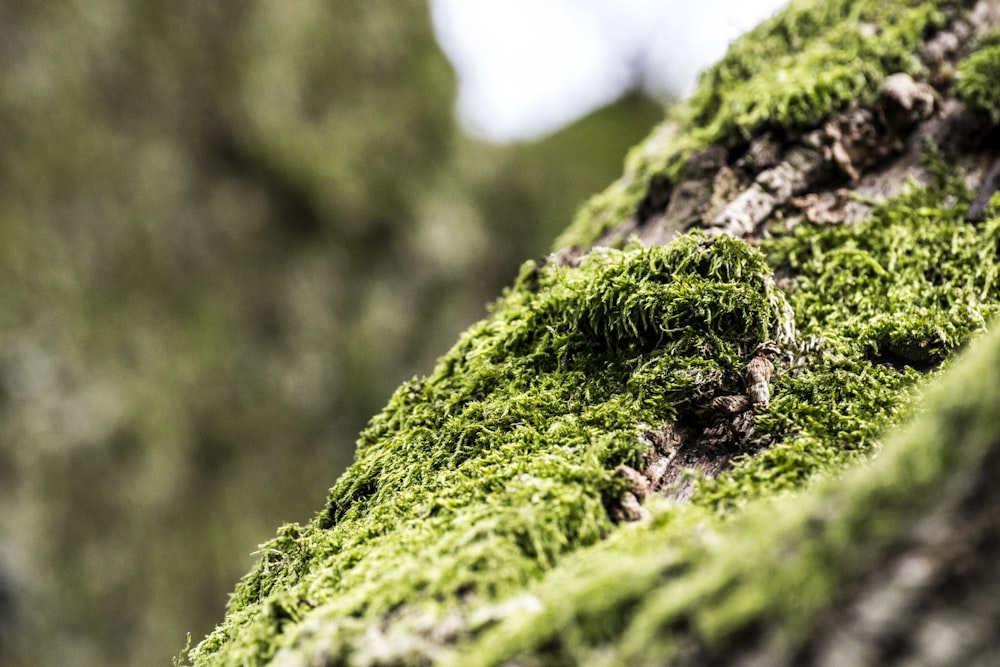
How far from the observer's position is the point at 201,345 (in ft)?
24.1

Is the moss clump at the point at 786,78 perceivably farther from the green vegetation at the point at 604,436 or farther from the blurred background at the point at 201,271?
the blurred background at the point at 201,271

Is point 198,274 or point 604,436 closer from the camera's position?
point 604,436

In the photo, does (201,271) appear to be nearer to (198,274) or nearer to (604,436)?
(198,274)

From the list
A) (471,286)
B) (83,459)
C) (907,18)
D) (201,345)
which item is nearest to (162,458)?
(83,459)

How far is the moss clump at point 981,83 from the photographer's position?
2.01m

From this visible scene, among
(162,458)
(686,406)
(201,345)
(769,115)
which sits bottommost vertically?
(686,406)

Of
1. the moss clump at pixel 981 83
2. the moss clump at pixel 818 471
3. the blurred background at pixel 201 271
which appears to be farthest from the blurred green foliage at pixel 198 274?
the moss clump at pixel 981 83

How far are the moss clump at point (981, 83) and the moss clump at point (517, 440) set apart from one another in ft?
3.50

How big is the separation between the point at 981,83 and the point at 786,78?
0.52 metres

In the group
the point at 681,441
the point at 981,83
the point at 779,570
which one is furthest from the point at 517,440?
the point at 981,83

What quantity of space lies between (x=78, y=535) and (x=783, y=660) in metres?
6.87

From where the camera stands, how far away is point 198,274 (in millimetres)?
7508

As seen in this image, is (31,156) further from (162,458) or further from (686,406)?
(686,406)

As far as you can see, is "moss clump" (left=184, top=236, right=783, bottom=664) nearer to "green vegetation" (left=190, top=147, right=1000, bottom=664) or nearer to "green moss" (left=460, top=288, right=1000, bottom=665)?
"green vegetation" (left=190, top=147, right=1000, bottom=664)
